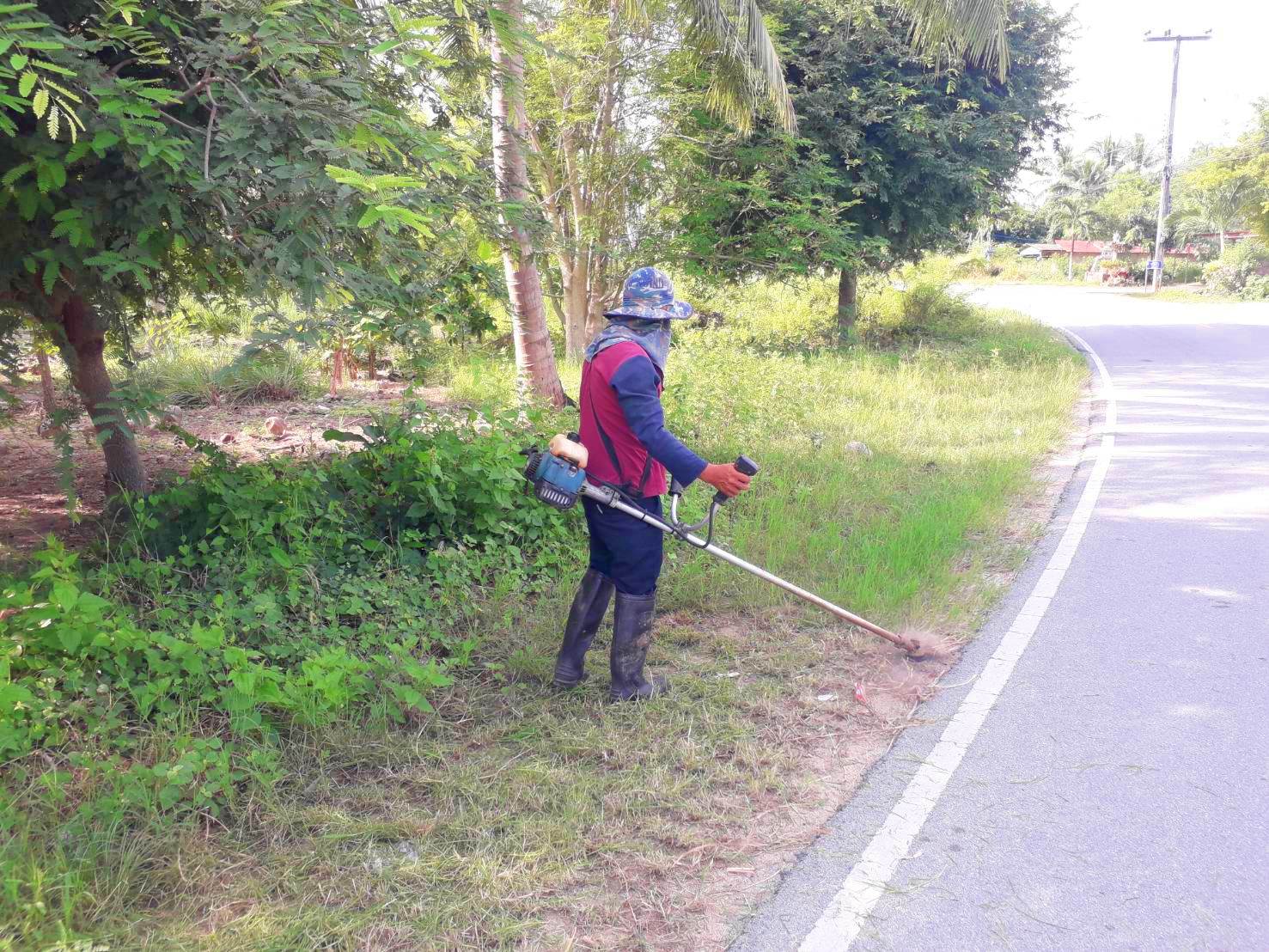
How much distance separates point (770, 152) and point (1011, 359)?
5.19 meters

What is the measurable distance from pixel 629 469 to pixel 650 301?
2.47 ft

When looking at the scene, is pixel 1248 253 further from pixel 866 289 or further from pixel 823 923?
pixel 823 923

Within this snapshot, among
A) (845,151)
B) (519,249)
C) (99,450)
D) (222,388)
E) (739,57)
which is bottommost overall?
(99,450)

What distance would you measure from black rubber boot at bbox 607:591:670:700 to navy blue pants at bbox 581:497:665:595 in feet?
0.21

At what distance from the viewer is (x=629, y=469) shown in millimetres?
4188

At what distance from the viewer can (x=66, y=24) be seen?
3834 millimetres

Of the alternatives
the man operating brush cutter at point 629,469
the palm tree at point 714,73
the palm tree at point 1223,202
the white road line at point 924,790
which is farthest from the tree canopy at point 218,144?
the palm tree at point 1223,202

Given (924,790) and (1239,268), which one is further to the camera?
(1239,268)

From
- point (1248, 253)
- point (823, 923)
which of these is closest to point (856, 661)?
point (823, 923)

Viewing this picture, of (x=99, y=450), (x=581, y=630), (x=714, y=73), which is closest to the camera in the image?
(x=581, y=630)

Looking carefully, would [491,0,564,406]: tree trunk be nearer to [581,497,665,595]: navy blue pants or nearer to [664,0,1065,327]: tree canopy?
[581,497,665,595]: navy blue pants

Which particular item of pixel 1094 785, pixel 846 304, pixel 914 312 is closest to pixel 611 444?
pixel 1094 785

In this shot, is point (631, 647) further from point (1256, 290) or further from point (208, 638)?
point (1256, 290)

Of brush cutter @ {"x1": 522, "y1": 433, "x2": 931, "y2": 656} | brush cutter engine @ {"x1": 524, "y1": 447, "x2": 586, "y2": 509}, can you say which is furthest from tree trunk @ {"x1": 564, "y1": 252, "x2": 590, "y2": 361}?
brush cutter engine @ {"x1": 524, "y1": 447, "x2": 586, "y2": 509}
